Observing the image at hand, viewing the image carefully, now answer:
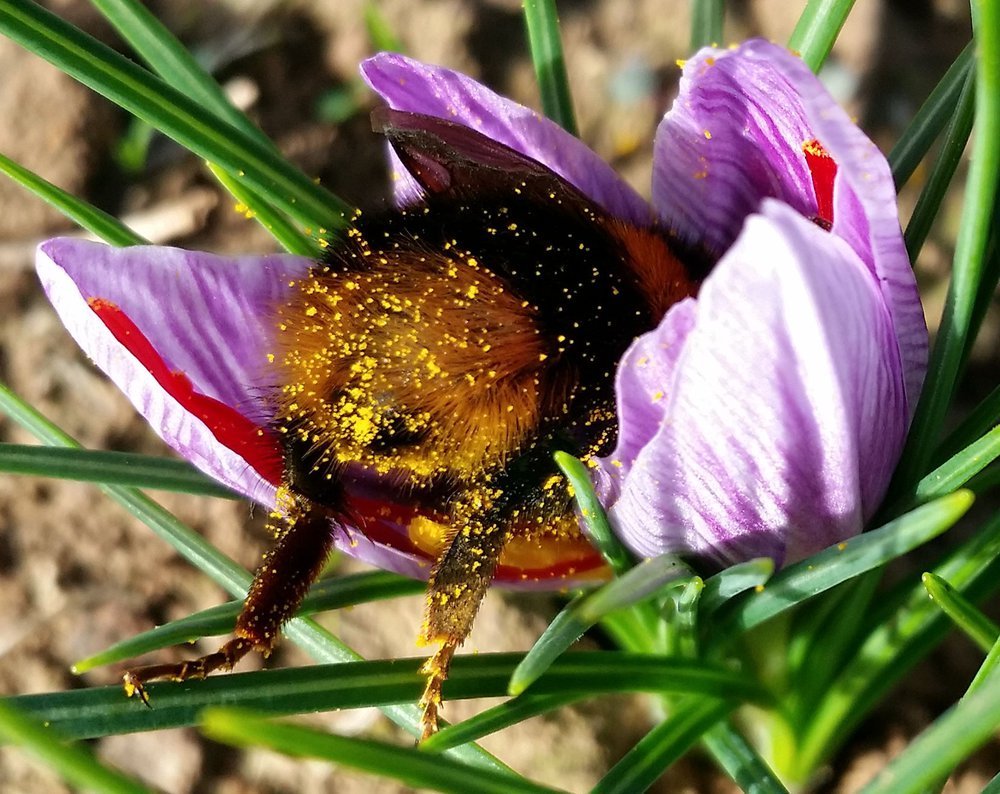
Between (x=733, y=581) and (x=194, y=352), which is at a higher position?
(x=194, y=352)

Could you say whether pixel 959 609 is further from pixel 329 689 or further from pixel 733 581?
pixel 329 689

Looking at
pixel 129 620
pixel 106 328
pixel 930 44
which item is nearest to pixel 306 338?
pixel 106 328

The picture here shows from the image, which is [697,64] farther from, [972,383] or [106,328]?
[972,383]

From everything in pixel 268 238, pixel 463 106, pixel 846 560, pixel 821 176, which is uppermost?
pixel 268 238

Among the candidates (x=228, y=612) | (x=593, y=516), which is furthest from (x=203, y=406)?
(x=593, y=516)

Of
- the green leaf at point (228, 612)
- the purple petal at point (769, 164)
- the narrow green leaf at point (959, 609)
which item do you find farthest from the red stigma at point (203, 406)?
the narrow green leaf at point (959, 609)

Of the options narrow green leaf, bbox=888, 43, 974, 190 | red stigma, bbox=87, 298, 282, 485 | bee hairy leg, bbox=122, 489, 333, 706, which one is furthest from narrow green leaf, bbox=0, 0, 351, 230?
narrow green leaf, bbox=888, 43, 974, 190
